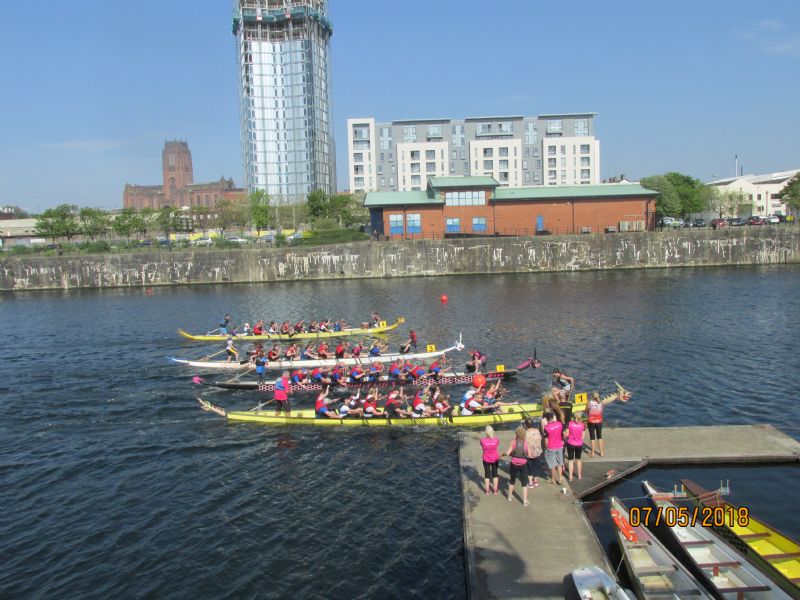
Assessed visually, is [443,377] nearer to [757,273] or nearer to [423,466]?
[423,466]

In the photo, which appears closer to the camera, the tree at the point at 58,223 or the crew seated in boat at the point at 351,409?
the crew seated in boat at the point at 351,409

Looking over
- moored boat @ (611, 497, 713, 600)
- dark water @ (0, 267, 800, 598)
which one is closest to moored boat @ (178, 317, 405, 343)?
dark water @ (0, 267, 800, 598)

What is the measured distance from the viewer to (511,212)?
79625mm

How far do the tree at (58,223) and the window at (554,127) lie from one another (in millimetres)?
99746

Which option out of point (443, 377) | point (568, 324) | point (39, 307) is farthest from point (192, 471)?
point (39, 307)

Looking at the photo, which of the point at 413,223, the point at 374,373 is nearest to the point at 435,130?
the point at 413,223

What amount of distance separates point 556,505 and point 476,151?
4960 inches

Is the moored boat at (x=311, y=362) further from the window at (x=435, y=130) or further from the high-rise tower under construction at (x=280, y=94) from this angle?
the high-rise tower under construction at (x=280, y=94)

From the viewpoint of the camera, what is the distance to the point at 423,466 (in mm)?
20109

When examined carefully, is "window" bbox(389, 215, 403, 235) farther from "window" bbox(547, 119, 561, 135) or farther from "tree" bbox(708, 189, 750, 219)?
"window" bbox(547, 119, 561, 135)

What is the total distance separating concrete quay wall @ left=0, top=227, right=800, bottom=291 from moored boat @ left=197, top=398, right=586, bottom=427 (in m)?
51.5

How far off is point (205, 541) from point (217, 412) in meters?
9.72
